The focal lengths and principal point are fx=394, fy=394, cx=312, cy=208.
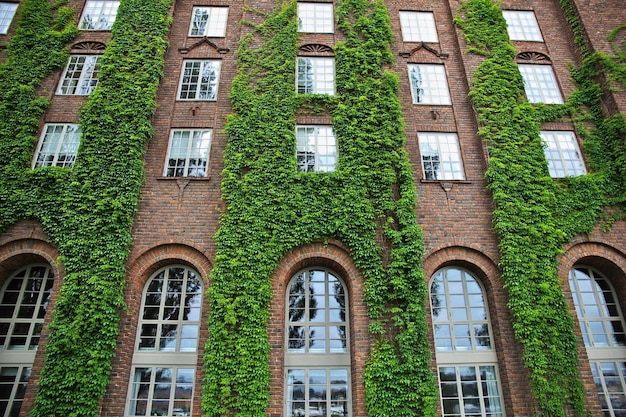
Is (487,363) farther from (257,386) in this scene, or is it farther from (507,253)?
(257,386)

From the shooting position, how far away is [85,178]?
11625 millimetres

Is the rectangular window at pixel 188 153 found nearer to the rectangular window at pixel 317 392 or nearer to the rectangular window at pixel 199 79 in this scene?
the rectangular window at pixel 199 79

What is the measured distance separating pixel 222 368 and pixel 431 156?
29.2 ft

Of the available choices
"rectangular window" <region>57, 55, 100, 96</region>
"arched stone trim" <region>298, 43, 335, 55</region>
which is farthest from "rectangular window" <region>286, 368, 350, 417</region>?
"rectangular window" <region>57, 55, 100, 96</region>

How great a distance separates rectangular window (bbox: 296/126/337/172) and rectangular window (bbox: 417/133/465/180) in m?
2.96

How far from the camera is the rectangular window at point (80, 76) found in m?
13.5

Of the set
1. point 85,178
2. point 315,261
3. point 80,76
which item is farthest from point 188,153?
point 315,261

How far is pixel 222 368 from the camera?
31.9ft

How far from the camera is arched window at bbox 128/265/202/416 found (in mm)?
10094

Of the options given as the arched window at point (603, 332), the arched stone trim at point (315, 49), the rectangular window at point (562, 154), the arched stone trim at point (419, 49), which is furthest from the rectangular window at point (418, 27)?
the arched window at point (603, 332)

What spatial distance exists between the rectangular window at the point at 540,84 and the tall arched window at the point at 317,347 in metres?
9.75

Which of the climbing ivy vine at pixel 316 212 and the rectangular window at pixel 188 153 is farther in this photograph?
the rectangular window at pixel 188 153

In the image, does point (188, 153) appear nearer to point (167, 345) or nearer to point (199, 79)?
point (199, 79)

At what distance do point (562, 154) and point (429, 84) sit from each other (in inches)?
196
